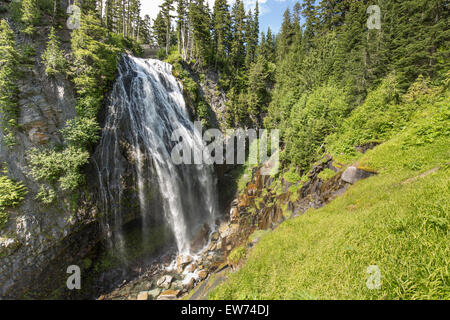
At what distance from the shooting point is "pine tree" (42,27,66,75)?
10.8m

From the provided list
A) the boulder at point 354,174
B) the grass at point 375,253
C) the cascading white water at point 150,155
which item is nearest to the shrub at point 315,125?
the boulder at point 354,174

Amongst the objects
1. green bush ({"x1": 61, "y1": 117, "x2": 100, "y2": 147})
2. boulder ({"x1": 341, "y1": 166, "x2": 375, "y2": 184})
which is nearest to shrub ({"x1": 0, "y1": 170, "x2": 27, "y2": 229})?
green bush ({"x1": 61, "y1": 117, "x2": 100, "y2": 147})

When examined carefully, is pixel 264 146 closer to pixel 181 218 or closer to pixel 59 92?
pixel 181 218

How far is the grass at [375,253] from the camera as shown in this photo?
233 cm

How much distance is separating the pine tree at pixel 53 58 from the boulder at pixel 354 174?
19.0 m

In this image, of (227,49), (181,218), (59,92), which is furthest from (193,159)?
(227,49)

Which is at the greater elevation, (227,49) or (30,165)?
(227,49)

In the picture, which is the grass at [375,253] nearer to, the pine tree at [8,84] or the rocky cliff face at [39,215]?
the rocky cliff face at [39,215]

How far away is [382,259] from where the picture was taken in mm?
2783

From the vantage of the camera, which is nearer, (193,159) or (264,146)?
(193,159)

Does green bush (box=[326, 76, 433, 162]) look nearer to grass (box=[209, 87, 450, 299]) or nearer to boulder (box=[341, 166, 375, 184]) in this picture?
boulder (box=[341, 166, 375, 184])

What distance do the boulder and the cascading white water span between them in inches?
515
